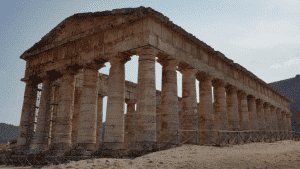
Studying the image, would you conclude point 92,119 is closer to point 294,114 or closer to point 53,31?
point 53,31

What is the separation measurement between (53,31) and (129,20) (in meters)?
9.61

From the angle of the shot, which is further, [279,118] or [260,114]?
[279,118]

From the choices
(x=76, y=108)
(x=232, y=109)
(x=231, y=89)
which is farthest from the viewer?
(x=231, y=89)

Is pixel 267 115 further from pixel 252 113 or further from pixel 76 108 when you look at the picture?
pixel 76 108

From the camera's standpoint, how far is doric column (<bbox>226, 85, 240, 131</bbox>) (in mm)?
24812

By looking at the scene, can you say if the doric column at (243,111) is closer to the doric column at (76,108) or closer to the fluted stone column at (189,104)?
the fluted stone column at (189,104)

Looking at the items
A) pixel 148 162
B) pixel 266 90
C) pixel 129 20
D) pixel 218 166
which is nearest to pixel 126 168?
pixel 148 162

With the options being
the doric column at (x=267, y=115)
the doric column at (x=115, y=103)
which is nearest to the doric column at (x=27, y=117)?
the doric column at (x=115, y=103)

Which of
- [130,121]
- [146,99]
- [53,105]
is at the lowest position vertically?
[130,121]

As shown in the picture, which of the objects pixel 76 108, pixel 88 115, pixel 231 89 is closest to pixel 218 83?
pixel 231 89

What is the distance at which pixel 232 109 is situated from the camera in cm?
2533

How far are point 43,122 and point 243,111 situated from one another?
21.8 m

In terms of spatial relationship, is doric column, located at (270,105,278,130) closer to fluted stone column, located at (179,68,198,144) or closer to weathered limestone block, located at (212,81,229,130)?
weathered limestone block, located at (212,81,229,130)

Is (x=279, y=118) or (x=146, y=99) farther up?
(x=146, y=99)
